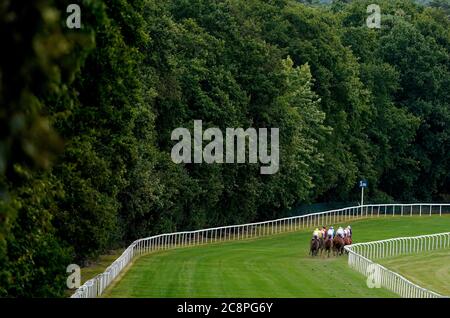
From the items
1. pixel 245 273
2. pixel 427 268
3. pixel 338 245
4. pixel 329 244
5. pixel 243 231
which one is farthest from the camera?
pixel 243 231

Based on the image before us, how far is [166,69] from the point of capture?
177ft

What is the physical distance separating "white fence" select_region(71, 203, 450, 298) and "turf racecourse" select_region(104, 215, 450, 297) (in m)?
0.54

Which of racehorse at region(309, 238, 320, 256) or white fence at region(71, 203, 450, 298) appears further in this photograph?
racehorse at region(309, 238, 320, 256)

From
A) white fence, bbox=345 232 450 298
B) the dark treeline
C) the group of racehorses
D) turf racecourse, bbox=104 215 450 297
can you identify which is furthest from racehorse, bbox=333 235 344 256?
the dark treeline

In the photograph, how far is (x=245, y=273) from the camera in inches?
1452

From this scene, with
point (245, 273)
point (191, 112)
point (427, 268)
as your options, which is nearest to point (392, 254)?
point (427, 268)

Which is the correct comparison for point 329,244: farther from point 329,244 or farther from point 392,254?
point 392,254

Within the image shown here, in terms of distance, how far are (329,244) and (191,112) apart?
14.6 meters

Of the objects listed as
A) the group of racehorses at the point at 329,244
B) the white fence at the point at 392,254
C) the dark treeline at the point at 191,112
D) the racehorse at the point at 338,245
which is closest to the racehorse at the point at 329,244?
the group of racehorses at the point at 329,244

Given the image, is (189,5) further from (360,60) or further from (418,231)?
(360,60)

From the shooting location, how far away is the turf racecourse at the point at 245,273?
29.8m

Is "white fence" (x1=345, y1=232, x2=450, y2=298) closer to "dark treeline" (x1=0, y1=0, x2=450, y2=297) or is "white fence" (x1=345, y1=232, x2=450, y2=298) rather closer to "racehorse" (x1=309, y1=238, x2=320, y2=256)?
"racehorse" (x1=309, y1=238, x2=320, y2=256)

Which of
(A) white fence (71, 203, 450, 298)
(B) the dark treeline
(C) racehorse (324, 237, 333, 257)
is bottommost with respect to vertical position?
(A) white fence (71, 203, 450, 298)

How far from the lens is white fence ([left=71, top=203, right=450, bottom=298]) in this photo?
33.2 meters
